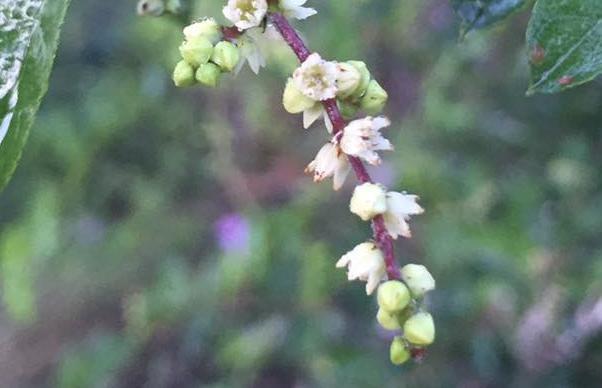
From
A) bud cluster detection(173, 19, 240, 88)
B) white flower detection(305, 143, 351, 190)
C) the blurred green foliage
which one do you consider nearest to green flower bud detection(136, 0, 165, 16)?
bud cluster detection(173, 19, 240, 88)

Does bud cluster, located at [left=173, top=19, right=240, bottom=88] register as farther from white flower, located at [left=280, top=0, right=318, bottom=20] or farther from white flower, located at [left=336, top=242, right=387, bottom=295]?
white flower, located at [left=336, top=242, right=387, bottom=295]

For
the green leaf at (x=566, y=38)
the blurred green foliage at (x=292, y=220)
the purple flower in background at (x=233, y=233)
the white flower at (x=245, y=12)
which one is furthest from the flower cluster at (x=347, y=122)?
the purple flower in background at (x=233, y=233)

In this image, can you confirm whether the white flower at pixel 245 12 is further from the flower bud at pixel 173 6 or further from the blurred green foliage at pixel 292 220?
the blurred green foliage at pixel 292 220

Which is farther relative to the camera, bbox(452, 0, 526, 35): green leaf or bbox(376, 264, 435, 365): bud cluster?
bbox(452, 0, 526, 35): green leaf

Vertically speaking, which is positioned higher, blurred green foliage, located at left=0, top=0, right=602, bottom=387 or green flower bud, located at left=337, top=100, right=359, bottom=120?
green flower bud, located at left=337, top=100, right=359, bottom=120

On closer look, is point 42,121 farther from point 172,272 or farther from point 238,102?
point 238,102

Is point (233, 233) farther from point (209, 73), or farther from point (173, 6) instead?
point (209, 73)
